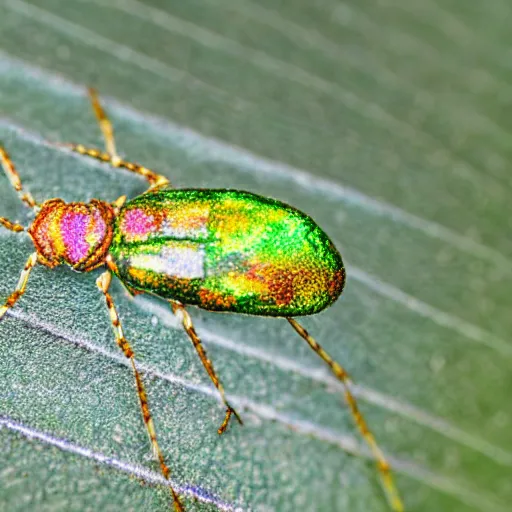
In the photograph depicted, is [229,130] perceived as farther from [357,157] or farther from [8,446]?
[8,446]

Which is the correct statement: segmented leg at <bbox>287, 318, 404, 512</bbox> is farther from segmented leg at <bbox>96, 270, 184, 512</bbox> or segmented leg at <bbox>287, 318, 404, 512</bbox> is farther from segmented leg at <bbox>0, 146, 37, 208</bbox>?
segmented leg at <bbox>0, 146, 37, 208</bbox>

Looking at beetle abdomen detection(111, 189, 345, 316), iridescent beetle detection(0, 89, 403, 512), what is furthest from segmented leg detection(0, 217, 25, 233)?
beetle abdomen detection(111, 189, 345, 316)

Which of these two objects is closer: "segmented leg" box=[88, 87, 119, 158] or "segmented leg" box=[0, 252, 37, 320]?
"segmented leg" box=[0, 252, 37, 320]

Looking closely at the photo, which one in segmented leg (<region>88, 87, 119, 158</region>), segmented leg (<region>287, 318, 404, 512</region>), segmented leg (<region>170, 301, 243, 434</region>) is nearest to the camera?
segmented leg (<region>170, 301, 243, 434</region>)

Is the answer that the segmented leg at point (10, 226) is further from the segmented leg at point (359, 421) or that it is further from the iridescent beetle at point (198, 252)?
the segmented leg at point (359, 421)

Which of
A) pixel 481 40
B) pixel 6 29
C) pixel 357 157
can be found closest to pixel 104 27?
pixel 6 29

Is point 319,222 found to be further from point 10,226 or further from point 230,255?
point 10,226
